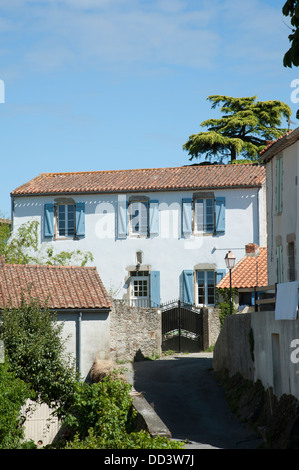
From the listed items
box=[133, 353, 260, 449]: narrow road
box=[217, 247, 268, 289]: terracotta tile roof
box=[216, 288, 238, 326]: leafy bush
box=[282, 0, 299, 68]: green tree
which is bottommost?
box=[133, 353, 260, 449]: narrow road

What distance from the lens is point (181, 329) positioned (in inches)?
1178

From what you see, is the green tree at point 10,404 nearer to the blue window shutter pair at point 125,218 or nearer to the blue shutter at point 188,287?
the blue shutter at point 188,287

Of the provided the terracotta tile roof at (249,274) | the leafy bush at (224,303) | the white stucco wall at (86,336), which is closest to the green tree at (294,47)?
the white stucco wall at (86,336)

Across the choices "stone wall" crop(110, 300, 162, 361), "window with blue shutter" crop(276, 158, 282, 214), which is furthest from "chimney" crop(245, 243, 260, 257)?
"window with blue shutter" crop(276, 158, 282, 214)

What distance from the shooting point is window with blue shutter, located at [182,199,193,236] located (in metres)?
32.1

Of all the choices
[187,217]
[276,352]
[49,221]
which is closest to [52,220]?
[49,221]

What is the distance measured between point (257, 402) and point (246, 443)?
7.50 ft

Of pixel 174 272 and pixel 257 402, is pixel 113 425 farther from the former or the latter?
pixel 174 272

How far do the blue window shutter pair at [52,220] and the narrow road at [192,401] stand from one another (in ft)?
25.5

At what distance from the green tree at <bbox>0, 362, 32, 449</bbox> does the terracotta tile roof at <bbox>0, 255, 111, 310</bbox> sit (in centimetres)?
424

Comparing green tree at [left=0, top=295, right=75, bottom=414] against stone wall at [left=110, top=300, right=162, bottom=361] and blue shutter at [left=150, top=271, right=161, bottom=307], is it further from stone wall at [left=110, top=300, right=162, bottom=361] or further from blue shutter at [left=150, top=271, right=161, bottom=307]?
blue shutter at [left=150, top=271, right=161, bottom=307]

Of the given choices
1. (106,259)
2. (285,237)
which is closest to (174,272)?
(106,259)
